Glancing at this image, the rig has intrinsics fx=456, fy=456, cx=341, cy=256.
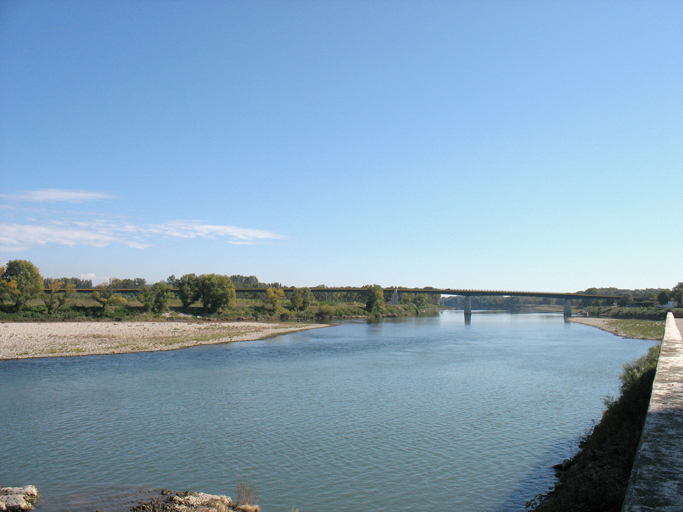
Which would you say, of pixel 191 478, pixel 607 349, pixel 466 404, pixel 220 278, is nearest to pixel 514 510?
pixel 191 478

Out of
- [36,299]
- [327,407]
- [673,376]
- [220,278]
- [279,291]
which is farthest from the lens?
[279,291]

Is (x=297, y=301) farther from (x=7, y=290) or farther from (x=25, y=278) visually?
(x=7, y=290)

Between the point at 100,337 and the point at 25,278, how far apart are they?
135ft

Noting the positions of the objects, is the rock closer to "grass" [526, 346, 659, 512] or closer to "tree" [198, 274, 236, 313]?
"grass" [526, 346, 659, 512]

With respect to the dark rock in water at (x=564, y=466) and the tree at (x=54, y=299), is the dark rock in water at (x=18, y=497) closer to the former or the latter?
the dark rock in water at (x=564, y=466)

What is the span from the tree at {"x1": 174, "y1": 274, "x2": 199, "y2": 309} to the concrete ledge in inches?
3737

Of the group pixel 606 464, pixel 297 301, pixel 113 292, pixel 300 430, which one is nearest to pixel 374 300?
pixel 297 301

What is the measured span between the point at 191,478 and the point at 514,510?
10.4 m

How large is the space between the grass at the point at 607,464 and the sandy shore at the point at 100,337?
44452 millimetres

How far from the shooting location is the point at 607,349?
52969 mm

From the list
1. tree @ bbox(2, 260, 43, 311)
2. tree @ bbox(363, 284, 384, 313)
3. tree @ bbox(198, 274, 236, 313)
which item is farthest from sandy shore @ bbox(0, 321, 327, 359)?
tree @ bbox(363, 284, 384, 313)

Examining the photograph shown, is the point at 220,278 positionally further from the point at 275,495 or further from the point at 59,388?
the point at 275,495

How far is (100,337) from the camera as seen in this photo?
56.3 meters

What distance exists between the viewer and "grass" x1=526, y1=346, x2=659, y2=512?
10.2m
